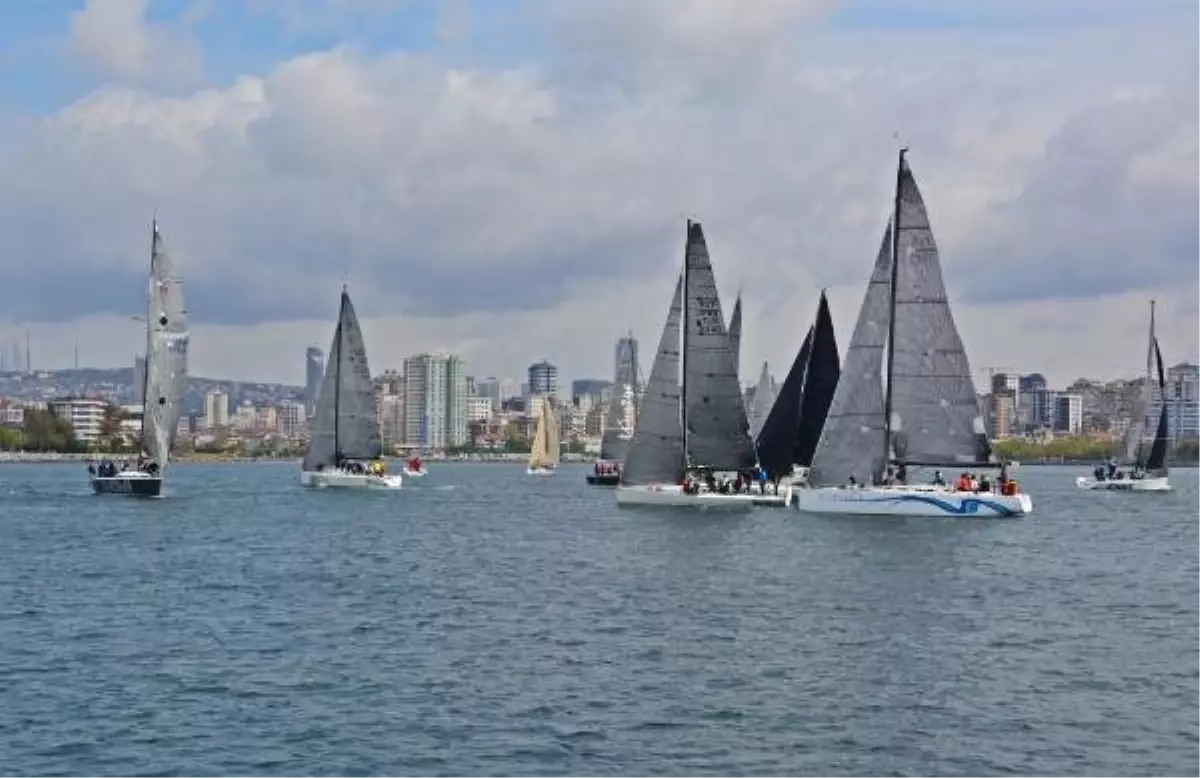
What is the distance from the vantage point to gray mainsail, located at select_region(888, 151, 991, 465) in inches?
2687

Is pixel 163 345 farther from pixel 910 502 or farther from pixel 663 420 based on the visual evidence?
pixel 910 502

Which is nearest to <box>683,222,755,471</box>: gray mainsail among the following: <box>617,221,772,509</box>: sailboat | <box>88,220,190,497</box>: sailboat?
<box>617,221,772,509</box>: sailboat

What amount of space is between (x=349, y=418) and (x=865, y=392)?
1614 inches

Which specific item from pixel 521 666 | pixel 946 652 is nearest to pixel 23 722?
pixel 521 666

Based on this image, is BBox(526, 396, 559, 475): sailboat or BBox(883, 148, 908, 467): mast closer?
BBox(883, 148, 908, 467): mast

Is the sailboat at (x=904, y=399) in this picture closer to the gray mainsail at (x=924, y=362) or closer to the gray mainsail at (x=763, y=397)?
the gray mainsail at (x=924, y=362)

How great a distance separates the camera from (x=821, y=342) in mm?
86375

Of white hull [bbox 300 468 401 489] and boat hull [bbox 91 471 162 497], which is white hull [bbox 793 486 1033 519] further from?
white hull [bbox 300 468 401 489]

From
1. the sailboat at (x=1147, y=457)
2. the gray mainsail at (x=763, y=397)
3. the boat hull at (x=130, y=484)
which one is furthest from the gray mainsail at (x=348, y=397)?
the sailboat at (x=1147, y=457)

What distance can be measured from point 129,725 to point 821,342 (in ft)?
207

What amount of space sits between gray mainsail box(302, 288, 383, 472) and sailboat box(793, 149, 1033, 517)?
38943 mm

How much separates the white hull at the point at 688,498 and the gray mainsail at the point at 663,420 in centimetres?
50

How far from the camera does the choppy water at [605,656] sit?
81.3 feet

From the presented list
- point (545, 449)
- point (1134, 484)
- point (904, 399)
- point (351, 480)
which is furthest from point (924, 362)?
point (545, 449)
